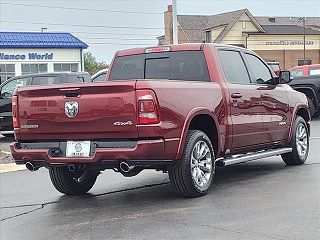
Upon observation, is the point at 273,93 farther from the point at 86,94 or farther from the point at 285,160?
the point at 86,94

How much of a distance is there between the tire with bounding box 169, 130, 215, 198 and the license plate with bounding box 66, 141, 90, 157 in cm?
98

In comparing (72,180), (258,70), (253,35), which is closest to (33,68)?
(253,35)

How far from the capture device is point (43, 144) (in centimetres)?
650

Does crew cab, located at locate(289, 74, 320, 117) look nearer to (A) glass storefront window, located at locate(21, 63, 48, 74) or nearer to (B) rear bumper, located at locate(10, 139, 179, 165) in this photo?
(B) rear bumper, located at locate(10, 139, 179, 165)

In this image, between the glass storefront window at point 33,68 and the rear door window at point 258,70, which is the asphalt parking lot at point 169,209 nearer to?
the rear door window at point 258,70

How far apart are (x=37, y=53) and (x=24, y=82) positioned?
36785 mm

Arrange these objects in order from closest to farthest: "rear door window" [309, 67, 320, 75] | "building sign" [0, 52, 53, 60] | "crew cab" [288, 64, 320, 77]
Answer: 1. "rear door window" [309, 67, 320, 75]
2. "crew cab" [288, 64, 320, 77]
3. "building sign" [0, 52, 53, 60]

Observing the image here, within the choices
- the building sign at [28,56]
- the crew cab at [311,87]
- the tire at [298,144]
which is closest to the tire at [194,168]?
the tire at [298,144]

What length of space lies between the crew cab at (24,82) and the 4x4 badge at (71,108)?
28.0 feet

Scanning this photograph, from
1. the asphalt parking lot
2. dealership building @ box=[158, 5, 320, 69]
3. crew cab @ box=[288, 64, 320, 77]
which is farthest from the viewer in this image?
dealership building @ box=[158, 5, 320, 69]

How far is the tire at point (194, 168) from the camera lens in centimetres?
636

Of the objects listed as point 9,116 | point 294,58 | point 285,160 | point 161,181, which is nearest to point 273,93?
point 285,160

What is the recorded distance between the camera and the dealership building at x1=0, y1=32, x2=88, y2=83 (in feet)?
164

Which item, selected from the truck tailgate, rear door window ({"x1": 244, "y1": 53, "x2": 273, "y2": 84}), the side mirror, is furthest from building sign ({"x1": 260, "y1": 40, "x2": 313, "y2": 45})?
the truck tailgate
